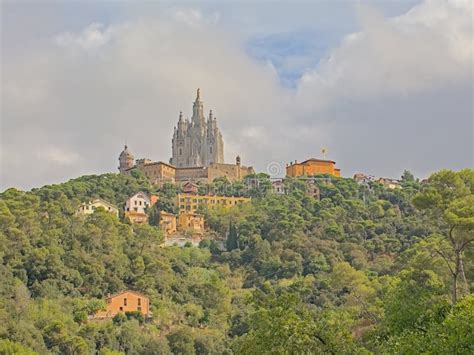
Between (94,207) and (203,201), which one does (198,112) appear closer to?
(203,201)

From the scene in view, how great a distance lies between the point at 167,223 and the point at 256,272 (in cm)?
1865

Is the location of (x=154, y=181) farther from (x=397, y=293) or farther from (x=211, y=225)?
(x=397, y=293)

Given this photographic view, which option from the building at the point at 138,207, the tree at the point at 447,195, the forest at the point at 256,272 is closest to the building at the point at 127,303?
the forest at the point at 256,272

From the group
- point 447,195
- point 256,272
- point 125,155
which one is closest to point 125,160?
point 125,155

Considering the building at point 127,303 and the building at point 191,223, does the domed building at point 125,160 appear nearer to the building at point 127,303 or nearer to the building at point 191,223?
the building at point 191,223

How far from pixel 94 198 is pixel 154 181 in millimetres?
17161

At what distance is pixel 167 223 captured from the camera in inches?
3290

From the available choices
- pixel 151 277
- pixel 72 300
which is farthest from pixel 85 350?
pixel 151 277

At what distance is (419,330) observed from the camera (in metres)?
19.3

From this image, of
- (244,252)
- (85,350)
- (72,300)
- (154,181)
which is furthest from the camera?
(154,181)

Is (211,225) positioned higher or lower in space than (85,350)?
higher

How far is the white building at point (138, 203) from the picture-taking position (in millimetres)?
84262

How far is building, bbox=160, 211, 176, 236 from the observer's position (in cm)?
8269

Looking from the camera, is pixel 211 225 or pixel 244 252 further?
pixel 211 225
